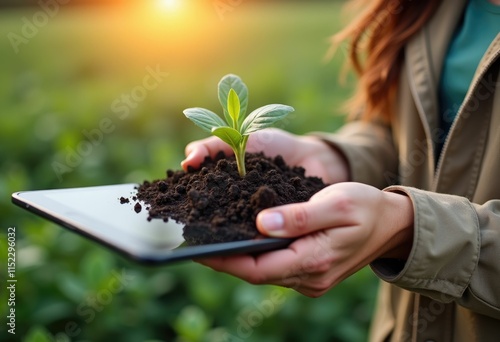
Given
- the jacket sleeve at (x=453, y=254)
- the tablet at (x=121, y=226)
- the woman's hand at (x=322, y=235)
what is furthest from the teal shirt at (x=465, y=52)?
the tablet at (x=121, y=226)

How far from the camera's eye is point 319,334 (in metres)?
2.30

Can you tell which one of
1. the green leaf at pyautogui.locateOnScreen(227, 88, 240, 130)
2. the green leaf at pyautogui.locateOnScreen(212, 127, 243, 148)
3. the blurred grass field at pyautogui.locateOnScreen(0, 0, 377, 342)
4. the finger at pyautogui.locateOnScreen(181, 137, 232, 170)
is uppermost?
the green leaf at pyautogui.locateOnScreen(227, 88, 240, 130)

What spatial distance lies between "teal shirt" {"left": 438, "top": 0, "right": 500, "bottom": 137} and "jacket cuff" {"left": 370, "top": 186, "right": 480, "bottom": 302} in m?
0.39

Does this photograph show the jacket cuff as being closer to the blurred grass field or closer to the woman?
the woman

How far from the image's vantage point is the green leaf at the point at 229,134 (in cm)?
123

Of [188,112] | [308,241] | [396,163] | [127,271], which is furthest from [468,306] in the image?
[127,271]

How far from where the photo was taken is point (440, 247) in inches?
44.0

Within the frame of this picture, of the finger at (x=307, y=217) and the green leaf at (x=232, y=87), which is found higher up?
the green leaf at (x=232, y=87)

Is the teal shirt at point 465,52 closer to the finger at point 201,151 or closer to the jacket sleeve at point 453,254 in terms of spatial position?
the jacket sleeve at point 453,254

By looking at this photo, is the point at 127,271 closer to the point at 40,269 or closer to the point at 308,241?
the point at 40,269

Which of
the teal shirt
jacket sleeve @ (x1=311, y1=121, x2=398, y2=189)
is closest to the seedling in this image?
jacket sleeve @ (x1=311, y1=121, x2=398, y2=189)

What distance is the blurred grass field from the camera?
2.21 meters

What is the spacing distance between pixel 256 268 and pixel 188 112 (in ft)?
1.40

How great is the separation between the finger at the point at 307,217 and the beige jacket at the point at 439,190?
0.17m
